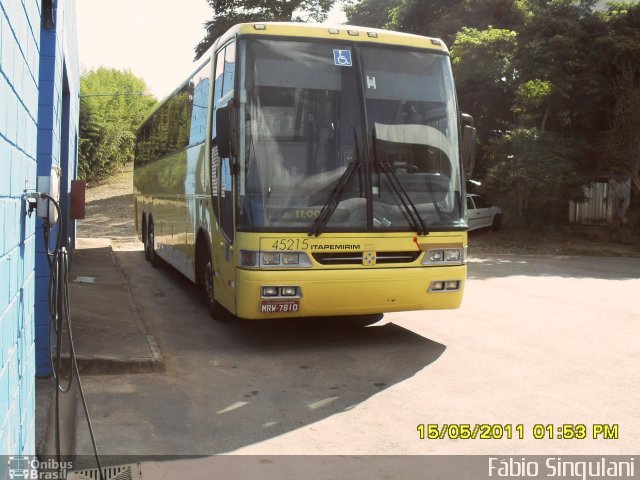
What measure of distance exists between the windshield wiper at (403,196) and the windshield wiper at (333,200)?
0.72 feet

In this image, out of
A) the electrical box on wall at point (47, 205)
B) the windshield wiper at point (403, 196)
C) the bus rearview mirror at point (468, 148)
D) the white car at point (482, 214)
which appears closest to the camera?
the electrical box on wall at point (47, 205)

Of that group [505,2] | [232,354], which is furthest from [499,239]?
[232,354]

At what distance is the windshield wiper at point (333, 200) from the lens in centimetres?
759

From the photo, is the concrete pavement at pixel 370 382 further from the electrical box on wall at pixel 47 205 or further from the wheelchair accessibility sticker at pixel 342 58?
the wheelchair accessibility sticker at pixel 342 58

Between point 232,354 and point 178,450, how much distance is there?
3.00 meters

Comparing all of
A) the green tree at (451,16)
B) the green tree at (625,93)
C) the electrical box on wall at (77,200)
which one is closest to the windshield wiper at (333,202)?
the electrical box on wall at (77,200)

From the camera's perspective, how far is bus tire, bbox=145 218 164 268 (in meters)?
16.0

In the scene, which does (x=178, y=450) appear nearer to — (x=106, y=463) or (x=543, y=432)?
(x=106, y=463)

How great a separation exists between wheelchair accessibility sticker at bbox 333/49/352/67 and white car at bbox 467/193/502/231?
19855 mm

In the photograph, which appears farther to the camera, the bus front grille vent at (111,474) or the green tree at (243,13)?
the green tree at (243,13)

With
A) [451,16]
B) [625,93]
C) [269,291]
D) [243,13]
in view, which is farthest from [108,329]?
[243,13]

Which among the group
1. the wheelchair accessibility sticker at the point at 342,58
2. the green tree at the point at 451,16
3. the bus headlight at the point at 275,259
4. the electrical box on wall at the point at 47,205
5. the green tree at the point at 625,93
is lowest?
the bus headlight at the point at 275,259

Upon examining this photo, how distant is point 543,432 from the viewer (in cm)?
530

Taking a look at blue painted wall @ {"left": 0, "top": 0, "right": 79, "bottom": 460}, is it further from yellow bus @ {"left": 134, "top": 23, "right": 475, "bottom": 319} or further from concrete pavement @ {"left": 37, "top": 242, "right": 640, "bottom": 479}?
yellow bus @ {"left": 134, "top": 23, "right": 475, "bottom": 319}
